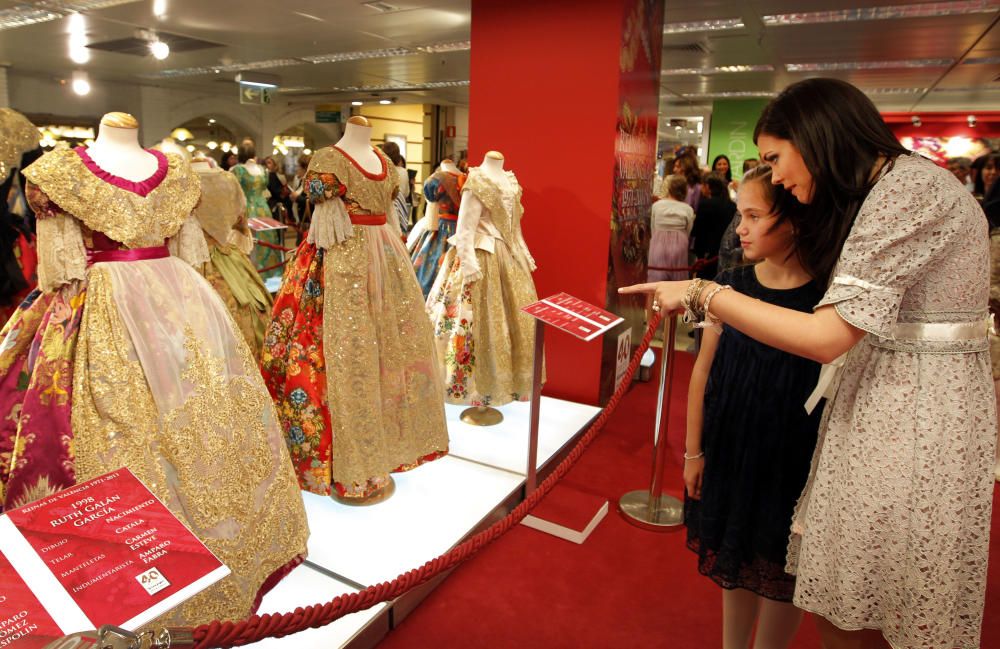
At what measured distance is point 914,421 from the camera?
51.3 inches

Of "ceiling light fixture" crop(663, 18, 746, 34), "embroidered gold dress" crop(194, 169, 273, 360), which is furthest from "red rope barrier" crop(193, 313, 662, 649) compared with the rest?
"ceiling light fixture" crop(663, 18, 746, 34)

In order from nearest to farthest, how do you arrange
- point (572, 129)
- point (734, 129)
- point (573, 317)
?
point (573, 317) < point (572, 129) < point (734, 129)

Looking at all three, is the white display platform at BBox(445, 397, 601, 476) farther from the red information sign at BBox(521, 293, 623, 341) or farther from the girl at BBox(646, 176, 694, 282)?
the girl at BBox(646, 176, 694, 282)

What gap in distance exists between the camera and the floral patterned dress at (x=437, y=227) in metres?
4.43

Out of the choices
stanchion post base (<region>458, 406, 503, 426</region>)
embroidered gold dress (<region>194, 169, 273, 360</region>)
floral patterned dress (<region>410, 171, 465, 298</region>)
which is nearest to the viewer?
embroidered gold dress (<region>194, 169, 273, 360</region>)

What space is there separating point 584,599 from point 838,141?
6.78ft

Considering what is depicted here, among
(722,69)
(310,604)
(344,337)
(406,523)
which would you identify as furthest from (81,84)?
(310,604)

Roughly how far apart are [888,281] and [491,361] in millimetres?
2838

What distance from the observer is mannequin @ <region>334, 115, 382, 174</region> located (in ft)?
9.29

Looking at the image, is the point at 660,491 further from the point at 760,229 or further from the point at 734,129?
the point at 734,129

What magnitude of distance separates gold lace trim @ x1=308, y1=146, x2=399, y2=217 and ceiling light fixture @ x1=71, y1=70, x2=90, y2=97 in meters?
12.6

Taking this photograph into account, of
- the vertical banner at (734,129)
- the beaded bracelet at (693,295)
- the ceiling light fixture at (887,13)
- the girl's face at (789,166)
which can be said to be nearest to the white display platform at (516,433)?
the beaded bracelet at (693,295)

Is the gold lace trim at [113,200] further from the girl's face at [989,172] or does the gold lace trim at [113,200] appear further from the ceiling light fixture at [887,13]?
the ceiling light fixture at [887,13]

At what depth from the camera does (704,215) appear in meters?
6.67
